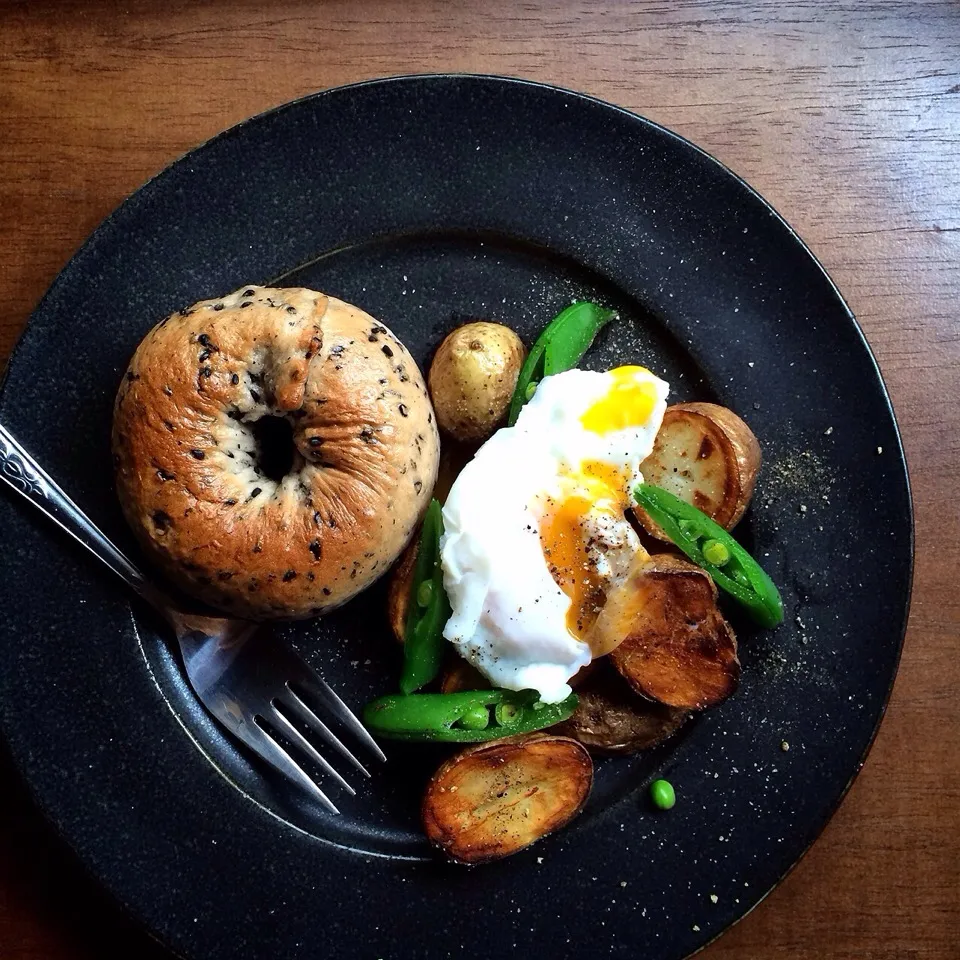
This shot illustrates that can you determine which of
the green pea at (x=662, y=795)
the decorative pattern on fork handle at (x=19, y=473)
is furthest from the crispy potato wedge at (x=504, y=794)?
the decorative pattern on fork handle at (x=19, y=473)

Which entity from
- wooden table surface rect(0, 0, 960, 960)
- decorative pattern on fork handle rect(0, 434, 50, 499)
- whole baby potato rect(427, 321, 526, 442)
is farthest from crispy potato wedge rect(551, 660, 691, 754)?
decorative pattern on fork handle rect(0, 434, 50, 499)

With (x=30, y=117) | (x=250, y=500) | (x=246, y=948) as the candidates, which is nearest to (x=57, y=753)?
(x=246, y=948)

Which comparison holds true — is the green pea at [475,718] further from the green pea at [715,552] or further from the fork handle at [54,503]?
the fork handle at [54,503]

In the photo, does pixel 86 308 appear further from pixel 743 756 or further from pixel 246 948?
pixel 743 756

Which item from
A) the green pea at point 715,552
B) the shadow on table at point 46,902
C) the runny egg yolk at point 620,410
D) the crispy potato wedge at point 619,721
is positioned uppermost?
the runny egg yolk at point 620,410

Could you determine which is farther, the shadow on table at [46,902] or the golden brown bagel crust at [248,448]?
the shadow on table at [46,902]

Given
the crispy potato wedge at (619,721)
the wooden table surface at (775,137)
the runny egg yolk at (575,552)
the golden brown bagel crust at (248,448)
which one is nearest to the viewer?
the golden brown bagel crust at (248,448)

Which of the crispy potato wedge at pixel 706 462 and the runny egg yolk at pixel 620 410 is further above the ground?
the runny egg yolk at pixel 620 410
